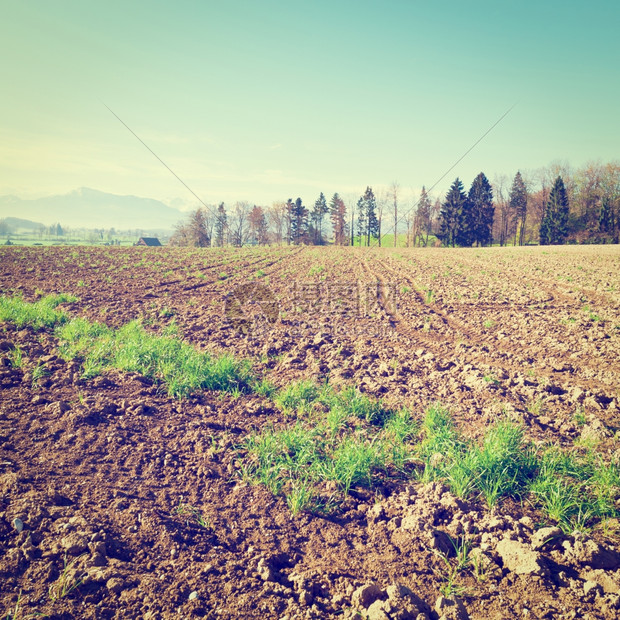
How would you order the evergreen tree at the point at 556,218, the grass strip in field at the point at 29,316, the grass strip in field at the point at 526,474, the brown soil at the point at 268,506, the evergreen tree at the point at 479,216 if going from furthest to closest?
the evergreen tree at the point at 479,216
the evergreen tree at the point at 556,218
the grass strip in field at the point at 29,316
the grass strip in field at the point at 526,474
the brown soil at the point at 268,506

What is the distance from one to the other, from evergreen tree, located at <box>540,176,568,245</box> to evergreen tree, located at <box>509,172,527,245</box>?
4.01 meters

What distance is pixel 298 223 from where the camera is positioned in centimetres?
8675

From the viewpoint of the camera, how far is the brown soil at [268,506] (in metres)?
2.44

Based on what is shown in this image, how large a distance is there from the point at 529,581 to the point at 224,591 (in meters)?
2.25

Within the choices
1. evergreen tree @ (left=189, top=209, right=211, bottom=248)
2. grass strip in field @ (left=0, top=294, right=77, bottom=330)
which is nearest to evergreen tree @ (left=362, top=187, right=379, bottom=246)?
evergreen tree @ (left=189, top=209, right=211, bottom=248)

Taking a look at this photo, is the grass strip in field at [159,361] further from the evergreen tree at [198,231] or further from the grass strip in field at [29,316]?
the evergreen tree at [198,231]

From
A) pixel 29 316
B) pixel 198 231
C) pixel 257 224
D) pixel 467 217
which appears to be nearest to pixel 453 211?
pixel 467 217

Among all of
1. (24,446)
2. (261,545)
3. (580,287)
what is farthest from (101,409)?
(580,287)

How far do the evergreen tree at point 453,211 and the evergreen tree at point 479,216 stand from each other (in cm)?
126

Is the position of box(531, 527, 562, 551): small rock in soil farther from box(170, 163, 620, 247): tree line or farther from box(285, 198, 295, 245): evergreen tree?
box(285, 198, 295, 245): evergreen tree

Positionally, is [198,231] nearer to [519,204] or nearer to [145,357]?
[519,204]

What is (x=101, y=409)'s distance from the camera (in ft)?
15.4

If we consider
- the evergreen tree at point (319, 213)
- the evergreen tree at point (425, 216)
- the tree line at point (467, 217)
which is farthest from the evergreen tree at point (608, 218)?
the evergreen tree at point (319, 213)

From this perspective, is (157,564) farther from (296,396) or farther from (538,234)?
(538,234)
